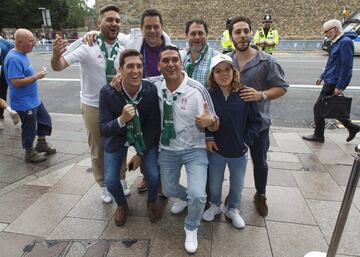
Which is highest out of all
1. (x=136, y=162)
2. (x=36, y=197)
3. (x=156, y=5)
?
(x=156, y=5)

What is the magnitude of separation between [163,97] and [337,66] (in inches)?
141

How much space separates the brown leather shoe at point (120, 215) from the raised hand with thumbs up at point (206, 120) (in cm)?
126

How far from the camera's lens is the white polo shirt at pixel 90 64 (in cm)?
315

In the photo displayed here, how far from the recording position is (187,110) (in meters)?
2.74

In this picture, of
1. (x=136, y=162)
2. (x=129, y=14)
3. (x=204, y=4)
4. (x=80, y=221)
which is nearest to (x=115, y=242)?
(x=80, y=221)

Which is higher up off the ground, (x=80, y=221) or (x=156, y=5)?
(x=156, y=5)

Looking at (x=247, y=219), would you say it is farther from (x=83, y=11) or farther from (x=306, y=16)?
(x=83, y=11)

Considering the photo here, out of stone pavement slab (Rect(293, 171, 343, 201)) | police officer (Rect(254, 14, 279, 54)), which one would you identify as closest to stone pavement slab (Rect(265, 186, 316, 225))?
stone pavement slab (Rect(293, 171, 343, 201))

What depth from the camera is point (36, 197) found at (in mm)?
3691

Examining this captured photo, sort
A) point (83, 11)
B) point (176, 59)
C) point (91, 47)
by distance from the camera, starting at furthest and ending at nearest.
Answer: point (83, 11) < point (91, 47) < point (176, 59)

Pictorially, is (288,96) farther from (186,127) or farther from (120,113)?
(120,113)

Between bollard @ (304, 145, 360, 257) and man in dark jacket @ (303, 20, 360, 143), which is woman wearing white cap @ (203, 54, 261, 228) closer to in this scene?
bollard @ (304, 145, 360, 257)

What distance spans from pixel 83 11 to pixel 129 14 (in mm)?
60753

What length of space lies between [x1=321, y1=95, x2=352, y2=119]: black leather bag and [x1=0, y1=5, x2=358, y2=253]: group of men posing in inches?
101
